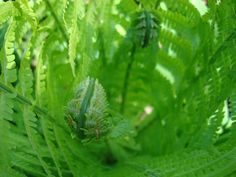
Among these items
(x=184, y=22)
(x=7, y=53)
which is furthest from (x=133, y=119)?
(x=7, y=53)

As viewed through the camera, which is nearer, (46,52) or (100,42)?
(46,52)

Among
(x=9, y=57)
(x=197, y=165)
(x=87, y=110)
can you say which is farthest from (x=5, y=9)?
(x=197, y=165)

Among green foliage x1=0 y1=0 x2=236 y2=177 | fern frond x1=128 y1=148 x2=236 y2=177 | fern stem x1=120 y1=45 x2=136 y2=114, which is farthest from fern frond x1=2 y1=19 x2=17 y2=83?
fern stem x1=120 y1=45 x2=136 y2=114

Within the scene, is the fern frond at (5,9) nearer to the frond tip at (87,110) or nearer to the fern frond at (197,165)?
the frond tip at (87,110)

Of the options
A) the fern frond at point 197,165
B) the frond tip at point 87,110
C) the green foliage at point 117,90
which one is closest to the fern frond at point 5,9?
the green foliage at point 117,90

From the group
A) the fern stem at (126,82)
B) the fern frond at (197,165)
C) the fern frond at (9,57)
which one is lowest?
the fern frond at (197,165)

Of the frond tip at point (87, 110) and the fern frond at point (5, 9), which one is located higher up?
the fern frond at point (5, 9)

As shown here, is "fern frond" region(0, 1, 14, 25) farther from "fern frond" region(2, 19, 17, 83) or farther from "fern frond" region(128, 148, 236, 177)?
"fern frond" region(128, 148, 236, 177)

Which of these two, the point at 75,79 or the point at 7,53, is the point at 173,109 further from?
the point at 7,53
